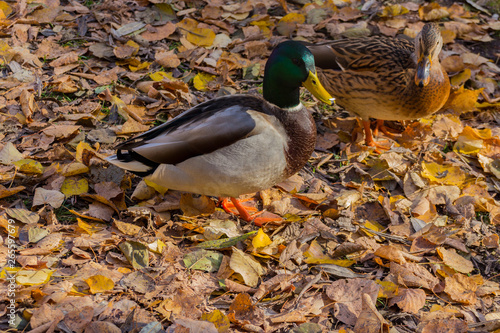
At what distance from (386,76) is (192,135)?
173 cm

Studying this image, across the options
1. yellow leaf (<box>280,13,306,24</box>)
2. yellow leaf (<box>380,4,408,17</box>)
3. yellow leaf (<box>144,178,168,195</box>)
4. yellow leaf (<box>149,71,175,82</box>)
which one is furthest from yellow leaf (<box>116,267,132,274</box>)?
yellow leaf (<box>380,4,408,17</box>)

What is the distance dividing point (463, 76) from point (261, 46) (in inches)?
75.1

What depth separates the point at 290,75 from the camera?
11.2 ft

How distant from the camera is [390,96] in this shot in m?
4.09

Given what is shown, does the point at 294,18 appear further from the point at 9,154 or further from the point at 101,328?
the point at 101,328

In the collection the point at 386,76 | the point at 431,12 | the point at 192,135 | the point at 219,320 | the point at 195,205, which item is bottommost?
the point at 195,205

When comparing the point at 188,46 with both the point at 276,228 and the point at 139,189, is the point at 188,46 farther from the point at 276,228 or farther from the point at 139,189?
the point at 276,228

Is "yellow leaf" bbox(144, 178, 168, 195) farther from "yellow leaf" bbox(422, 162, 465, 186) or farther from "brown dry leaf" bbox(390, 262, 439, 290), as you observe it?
"yellow leaf" bbox(422, 162, 465, 186)

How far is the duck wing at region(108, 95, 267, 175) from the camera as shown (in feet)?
10.7

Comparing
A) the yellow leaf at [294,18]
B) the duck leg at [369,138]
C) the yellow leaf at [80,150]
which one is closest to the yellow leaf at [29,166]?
the yellow leaf at [80,150]

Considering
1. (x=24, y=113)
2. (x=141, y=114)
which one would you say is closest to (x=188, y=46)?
(x=141, y=114)

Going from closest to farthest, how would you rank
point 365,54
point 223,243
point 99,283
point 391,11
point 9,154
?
point 99,283 → point 223,243 → point 9,154 → point 365,54 → point 391,11

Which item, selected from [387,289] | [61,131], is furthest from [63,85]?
[387,289]

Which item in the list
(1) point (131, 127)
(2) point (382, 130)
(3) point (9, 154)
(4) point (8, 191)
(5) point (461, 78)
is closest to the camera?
(4) point (8, 191)
